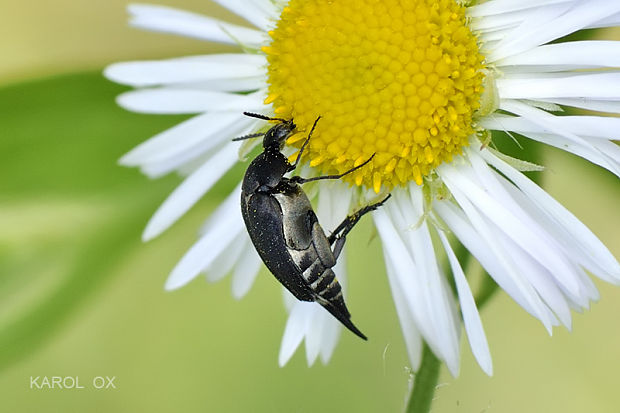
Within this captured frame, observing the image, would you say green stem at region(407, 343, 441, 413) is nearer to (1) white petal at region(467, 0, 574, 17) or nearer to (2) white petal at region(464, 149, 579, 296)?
(2) white petal at region(464, 149, 579, 296)

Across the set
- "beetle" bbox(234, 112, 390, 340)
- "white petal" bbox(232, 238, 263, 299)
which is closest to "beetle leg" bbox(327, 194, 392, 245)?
"beetle" bbox(234, 112, 390, 340)

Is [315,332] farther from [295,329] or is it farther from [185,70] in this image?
[185,70]

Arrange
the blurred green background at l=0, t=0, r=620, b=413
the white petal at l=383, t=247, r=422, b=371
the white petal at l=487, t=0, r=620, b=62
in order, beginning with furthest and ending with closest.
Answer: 1. the blurred green background at l=0, t=0, r=620, b=413
2. the white petal at l=383, t=247, r=422, b=371
3. the white petal at l=487, t=0, r=620, b=62

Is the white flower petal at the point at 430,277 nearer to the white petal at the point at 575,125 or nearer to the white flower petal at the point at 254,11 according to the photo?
the white petal at the point at 575,125

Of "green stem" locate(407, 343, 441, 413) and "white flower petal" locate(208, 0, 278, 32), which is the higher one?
"white flower petal" locate(208, 0, 278, 32)

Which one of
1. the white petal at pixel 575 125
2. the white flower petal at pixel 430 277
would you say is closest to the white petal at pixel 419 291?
the white flower petal at pixel 430 277

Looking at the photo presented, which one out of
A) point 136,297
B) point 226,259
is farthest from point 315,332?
point 136,297

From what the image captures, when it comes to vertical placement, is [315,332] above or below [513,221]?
below
